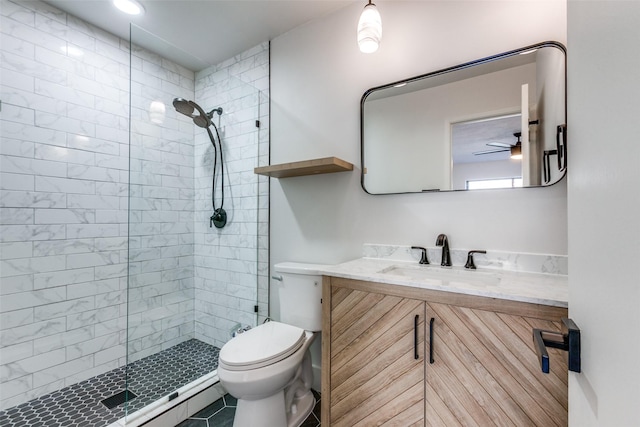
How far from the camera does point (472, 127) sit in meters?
Result: 1.51

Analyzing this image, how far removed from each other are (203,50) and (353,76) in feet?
4.76

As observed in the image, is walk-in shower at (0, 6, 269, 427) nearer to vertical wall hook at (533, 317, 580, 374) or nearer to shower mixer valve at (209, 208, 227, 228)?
shower mixer valve at (209, 208, 227, 228)

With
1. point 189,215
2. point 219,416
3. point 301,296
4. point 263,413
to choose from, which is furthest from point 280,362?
point 189,215

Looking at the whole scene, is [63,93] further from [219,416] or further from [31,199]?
[219,416]

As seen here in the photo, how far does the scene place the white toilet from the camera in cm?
135

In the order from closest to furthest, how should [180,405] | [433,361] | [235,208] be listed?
[433,361], [180,405], [235,208]

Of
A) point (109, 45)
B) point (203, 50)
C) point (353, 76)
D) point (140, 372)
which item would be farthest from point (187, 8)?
point (140, 372)

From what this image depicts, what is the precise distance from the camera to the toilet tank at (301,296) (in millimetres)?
1735

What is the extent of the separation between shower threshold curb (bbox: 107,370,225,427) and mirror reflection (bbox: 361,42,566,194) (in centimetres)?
169

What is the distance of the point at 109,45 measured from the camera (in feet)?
7.34

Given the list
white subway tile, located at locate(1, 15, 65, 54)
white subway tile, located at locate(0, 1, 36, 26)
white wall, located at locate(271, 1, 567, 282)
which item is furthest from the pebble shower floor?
white subway tile, located at locate(0, 1, 36, 26)

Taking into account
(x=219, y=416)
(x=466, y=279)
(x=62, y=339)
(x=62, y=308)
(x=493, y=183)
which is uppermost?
(x=493, y=183)

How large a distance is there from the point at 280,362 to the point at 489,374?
0.93 metres

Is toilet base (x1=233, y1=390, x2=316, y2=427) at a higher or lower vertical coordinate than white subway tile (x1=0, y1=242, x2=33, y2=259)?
lower
